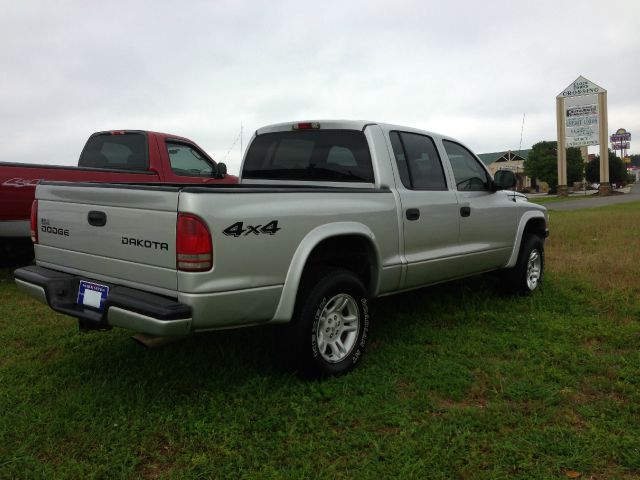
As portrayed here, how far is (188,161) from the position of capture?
806 centimetres

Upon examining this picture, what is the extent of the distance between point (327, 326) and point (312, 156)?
154cm

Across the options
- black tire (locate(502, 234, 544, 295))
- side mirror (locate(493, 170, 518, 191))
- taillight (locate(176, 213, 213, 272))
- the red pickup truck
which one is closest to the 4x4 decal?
taillight (locate(176, 213, 213, 272))

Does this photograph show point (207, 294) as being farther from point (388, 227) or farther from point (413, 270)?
point (413, 270)

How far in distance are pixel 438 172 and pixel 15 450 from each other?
145 inches

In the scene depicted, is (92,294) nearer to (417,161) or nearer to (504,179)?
(417,161)

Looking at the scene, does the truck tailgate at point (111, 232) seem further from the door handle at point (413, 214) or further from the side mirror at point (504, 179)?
the side mirror at point (504, 179)

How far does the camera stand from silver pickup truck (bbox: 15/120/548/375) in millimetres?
2986

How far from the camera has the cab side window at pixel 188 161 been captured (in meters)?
7.83

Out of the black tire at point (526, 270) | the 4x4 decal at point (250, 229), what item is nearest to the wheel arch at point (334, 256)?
the 4x4 decal at point (250, 229)

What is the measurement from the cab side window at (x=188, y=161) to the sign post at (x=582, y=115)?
33124mm

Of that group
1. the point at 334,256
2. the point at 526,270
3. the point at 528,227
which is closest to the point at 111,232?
the point at 334,256

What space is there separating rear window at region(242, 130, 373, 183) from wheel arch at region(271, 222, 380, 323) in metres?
0.59

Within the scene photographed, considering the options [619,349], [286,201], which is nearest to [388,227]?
[286,201]

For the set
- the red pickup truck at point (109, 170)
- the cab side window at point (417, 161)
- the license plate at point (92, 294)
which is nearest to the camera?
the license plate at point (92, 294)
